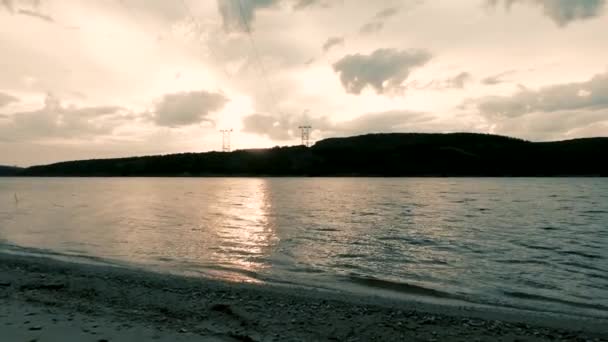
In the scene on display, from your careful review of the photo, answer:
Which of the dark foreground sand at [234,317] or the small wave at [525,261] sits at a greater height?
the dark foreground sand at [234,317]

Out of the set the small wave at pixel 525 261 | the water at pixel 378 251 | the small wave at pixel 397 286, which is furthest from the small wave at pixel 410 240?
the small wave at pixel 397 286

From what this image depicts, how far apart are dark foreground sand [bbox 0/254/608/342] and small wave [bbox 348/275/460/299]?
7.63 ft

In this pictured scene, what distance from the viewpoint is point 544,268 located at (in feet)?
72.4

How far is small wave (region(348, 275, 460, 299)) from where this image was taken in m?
17.4

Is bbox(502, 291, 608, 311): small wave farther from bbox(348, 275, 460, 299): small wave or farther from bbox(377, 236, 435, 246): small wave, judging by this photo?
bbox(377, 236, 435, 246): small wave

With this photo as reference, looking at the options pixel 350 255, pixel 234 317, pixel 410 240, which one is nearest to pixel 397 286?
pixel 350 255

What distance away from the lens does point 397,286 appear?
18.6 metres

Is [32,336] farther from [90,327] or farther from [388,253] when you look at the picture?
[388,253]

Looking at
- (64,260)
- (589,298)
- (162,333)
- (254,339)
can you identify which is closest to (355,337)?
(254,339)

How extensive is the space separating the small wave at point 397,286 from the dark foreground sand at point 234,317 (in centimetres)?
233

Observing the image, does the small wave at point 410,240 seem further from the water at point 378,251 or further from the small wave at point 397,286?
the small wave at point 397,286

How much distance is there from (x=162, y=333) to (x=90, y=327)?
6.69ft

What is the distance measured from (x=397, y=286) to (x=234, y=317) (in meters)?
8.65

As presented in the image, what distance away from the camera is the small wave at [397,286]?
685 inches
